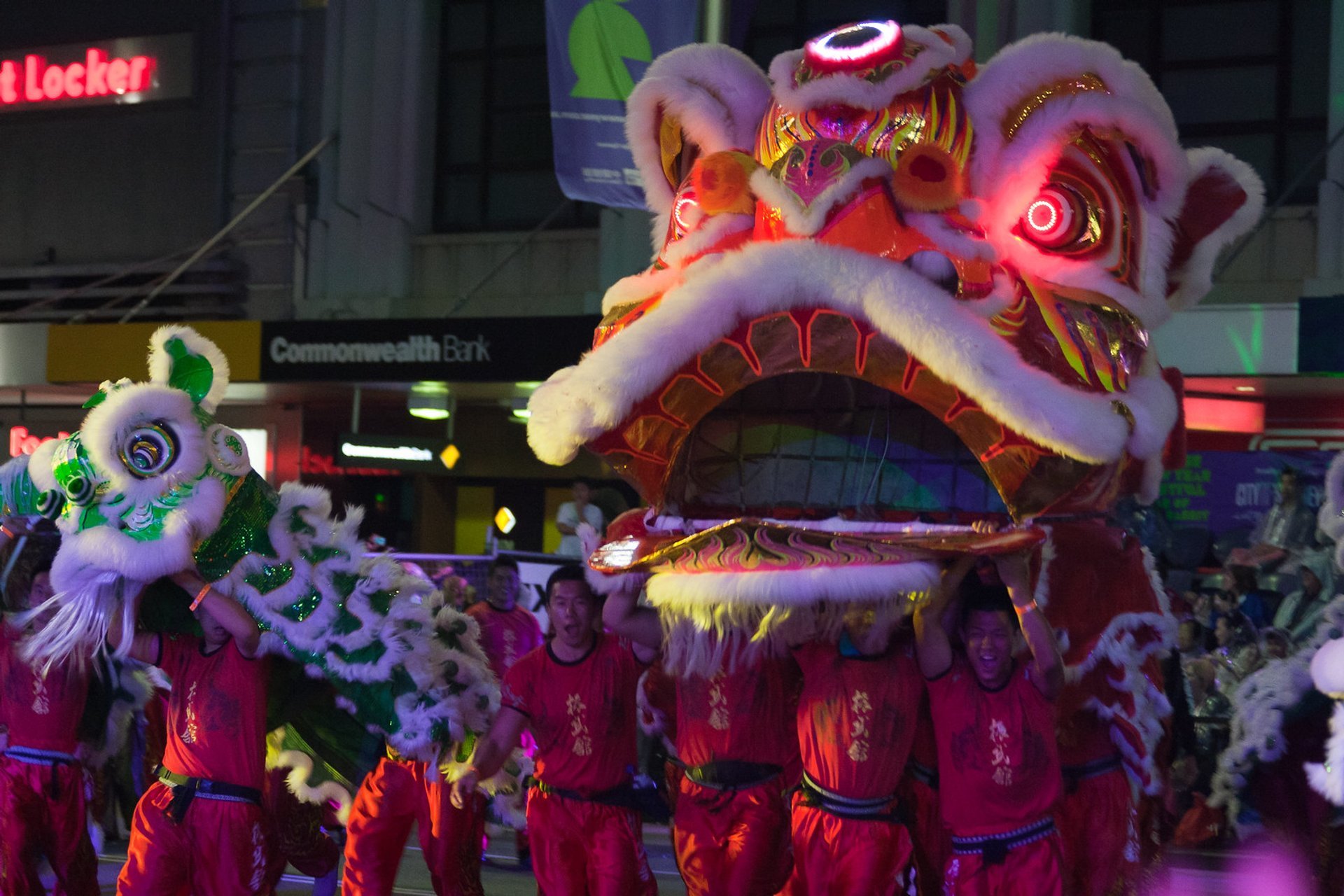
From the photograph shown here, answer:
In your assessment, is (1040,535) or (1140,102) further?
(1140,102)

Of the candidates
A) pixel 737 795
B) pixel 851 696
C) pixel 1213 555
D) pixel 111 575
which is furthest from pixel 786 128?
pixel 1213 555

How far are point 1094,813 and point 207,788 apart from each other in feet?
9.05

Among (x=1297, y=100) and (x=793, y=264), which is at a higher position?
(x=1297, y=100)

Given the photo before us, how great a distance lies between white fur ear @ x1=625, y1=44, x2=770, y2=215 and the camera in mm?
4406

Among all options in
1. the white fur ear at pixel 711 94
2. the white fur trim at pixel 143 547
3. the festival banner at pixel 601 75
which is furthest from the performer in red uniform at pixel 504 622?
the white fur ear at pixel 711 94

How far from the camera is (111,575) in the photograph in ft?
15.1

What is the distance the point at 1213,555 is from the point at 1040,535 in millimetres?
5412

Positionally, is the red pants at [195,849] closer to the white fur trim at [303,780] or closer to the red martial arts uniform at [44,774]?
the white fur trim at [303,780]

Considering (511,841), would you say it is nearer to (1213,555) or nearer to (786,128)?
(1213,555)

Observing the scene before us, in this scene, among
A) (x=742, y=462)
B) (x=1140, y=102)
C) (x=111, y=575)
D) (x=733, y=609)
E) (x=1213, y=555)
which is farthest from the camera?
(x=1213, y=555)

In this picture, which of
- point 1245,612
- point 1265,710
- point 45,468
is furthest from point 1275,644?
point 45,468

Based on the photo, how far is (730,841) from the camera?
4719mm

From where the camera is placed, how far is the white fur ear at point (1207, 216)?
4.49 meters

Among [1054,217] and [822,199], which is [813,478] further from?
[1054,217]
